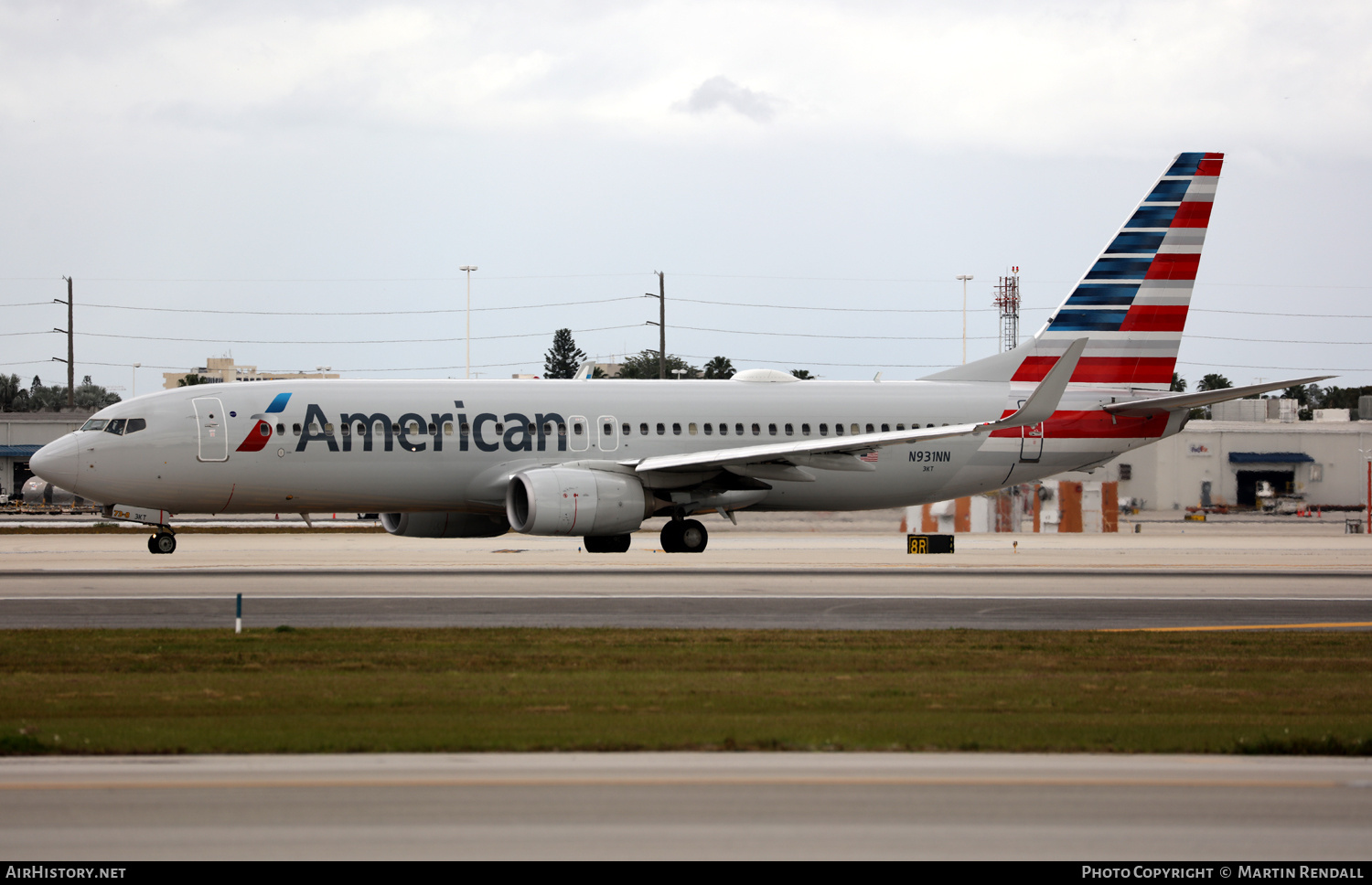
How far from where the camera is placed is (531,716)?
1251 cm

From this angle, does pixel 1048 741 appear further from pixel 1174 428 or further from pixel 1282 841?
pixel 1174 428

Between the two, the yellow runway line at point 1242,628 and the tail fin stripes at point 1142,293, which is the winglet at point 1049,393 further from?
the yellow runway line at point 1242,628

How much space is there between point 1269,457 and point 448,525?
59810 mm

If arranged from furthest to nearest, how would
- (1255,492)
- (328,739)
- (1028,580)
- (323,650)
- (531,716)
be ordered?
1. (1255,492)
2. (1028,580)
3. (323,650)
4. (531,716)
5. (328,739)

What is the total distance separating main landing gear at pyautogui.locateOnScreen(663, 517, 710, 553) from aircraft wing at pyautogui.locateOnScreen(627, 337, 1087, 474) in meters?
2.03

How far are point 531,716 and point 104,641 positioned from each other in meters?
8.28

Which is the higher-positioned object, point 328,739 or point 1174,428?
point 1174,428

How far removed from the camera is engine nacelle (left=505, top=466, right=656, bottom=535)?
1220 inches

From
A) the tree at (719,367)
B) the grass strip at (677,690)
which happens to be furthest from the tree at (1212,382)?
the grass strip at (677,690)

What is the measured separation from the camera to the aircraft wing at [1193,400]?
104 ft

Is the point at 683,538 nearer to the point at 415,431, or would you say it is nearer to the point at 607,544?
the point at 607,544

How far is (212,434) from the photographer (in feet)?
103

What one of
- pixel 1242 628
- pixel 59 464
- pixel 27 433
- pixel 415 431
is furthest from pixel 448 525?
pixel 27 433
